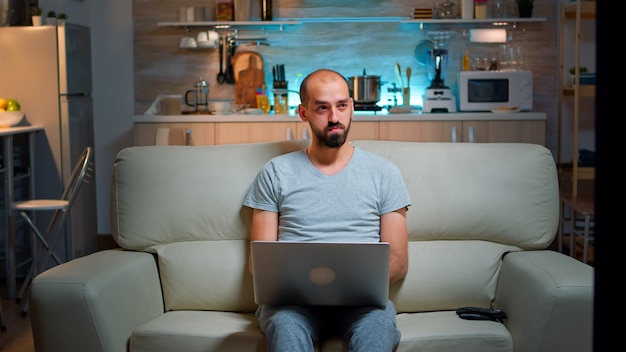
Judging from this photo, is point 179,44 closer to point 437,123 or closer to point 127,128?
point 127,128

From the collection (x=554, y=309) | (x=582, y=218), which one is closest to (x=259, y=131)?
(x=582, y=218)

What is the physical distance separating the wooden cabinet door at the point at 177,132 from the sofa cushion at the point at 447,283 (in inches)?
119

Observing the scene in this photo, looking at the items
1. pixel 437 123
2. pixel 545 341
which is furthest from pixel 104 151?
pixel 545 341

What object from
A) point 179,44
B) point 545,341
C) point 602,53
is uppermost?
point 179,44

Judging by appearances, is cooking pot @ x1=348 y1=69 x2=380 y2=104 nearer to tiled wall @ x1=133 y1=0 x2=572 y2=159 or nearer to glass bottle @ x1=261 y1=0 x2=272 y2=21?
tiled wall @ x1=133 y1=0 x2=572 y2=159

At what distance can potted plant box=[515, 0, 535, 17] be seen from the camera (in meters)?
5.95

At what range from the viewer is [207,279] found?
2859 millimetres

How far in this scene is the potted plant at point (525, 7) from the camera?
19.5 feet

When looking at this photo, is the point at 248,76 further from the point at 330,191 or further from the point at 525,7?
the point at 330,191

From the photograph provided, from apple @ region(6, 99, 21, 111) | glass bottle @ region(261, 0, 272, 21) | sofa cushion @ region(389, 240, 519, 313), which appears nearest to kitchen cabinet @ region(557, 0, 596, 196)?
glass bottle @ region(261, 0, 272, 21)

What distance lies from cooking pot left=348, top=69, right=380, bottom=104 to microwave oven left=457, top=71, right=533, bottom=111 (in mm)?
596

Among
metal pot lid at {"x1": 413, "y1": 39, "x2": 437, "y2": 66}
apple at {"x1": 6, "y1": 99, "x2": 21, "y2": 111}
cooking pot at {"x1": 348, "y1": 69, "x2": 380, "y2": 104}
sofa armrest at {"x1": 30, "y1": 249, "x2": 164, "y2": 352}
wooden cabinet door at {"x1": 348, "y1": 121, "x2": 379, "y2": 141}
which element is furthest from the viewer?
metal pot lid at {"x1": 413, "y1": 39, "x2": 437, "y2": 66}

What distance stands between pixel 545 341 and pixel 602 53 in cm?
215

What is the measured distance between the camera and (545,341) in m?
2.41
